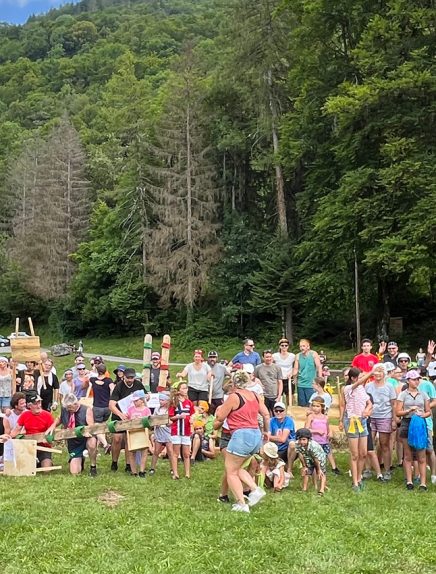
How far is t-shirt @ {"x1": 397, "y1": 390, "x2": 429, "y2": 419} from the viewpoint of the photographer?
365 inches

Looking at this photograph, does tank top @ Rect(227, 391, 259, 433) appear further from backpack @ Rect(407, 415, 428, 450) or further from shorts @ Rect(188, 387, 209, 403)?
shorts @ Rect(188, 387, 209, 403)

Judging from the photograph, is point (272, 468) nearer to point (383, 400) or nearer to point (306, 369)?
point (383, 400)

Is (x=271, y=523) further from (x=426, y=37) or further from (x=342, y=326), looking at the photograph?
(x=342, y=326)

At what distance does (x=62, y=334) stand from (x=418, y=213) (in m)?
32.6

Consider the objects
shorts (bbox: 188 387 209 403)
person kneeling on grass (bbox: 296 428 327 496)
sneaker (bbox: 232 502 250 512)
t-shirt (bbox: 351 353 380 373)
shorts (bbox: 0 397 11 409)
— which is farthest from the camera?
shorts (bbox: 188 387 209 403)

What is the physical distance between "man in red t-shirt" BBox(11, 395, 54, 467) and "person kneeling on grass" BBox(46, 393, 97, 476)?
0.50 ft

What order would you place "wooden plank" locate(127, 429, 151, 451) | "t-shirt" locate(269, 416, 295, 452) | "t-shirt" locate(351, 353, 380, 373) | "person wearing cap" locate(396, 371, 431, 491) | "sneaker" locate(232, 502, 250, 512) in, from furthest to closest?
"t-shirt" locate(351, 353, 380, 373), "t-shirt" locate(269, 416, 295, 452), "wooden plank" locate(127, 429, 151, 451), "person wearing cap" locate(396, 371, 431, 491), "sneaker" locate(232, 502, 250, 512)

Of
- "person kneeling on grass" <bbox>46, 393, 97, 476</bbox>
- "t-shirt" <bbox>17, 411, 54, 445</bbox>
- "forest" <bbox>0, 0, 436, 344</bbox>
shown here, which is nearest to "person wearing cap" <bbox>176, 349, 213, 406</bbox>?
"person kneeling on grass" <bbox>46, 393, 97, 476</bbox>

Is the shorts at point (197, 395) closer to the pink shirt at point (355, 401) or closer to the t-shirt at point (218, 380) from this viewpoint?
the t-shirt at point (218, 380)

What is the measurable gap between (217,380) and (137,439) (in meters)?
3.11

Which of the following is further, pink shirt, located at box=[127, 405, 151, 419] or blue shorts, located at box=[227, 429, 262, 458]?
pink shirt, located at box=[127, 405, 151, 419]

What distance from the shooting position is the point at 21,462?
31.8 feet

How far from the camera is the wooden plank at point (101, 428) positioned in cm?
953

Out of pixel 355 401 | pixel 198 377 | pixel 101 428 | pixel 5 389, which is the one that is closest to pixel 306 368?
pixel 198 377
